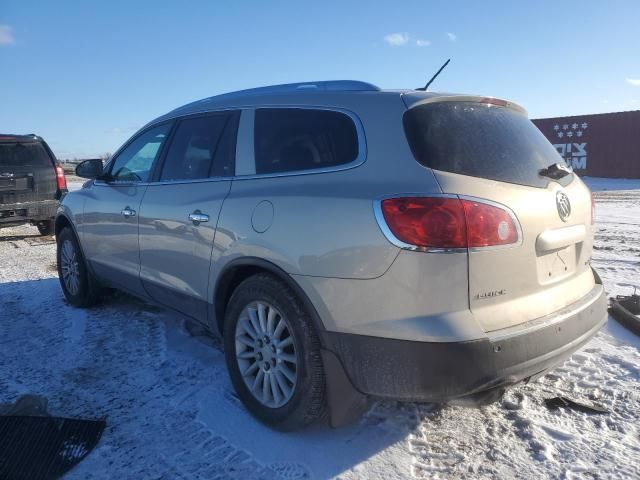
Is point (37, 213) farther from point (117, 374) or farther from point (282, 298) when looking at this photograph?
point (282, 298)

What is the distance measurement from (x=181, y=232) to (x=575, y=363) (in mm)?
2792

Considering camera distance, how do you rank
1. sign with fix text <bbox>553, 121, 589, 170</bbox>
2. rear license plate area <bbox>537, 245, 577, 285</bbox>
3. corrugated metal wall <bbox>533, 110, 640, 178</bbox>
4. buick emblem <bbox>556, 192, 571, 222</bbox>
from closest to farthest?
Answer: rear license plate area <bbox>537, 245, 577, 285</bbox> → buick emblem <bbox>556, 192, 571, 222</bbox> → corrugated metal wall <bbox>533, 110, 640, 178</bbox> → sign with fix text <bbox>553, 121, 589, 170</bbox>

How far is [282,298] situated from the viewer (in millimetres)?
2646

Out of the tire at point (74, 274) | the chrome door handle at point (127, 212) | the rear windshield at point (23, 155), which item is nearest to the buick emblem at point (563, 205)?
the chrome door handle at point (127, 212)

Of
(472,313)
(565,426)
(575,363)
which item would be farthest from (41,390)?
(575,363)

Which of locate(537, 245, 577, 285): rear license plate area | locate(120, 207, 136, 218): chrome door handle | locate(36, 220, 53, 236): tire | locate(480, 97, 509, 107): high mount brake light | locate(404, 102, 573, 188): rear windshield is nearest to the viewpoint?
locate(404, 102, 573, 188): rear windshield

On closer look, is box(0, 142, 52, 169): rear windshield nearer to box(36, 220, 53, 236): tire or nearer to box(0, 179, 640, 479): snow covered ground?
box(36, 220, 53, 236): tire

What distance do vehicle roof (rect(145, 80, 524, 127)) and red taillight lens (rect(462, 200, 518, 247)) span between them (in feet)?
2.06

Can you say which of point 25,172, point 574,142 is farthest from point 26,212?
point 574,142

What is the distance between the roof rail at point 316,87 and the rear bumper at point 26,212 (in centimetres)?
657

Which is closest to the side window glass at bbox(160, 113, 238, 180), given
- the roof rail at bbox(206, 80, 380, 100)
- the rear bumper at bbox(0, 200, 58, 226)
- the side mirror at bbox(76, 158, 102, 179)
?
the roof rail at bbox(206, 80, 380, 100)

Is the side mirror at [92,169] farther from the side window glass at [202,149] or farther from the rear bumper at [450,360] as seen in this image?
the rear bumper at [450,360]

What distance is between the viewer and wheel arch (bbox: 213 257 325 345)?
8.27 feet

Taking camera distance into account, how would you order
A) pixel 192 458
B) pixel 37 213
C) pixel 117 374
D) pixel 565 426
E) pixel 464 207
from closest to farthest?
pixel 464 207 < pixel 192 458 < pixel 565 426 < pixel 117 374 < pixel 37 213
